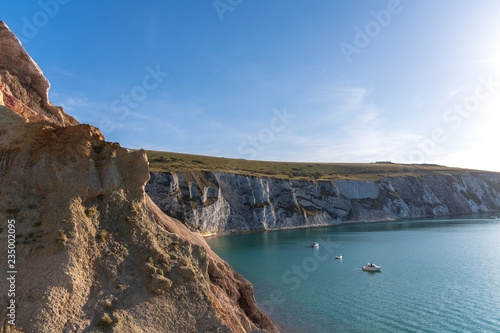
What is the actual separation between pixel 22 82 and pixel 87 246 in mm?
14672

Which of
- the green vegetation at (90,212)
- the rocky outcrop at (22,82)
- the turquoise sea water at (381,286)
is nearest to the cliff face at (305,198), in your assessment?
the turquoise sea water at (381,286)

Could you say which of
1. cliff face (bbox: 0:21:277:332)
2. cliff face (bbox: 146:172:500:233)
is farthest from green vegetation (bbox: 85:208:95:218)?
cliff face (bbox: 146:172:500:233)

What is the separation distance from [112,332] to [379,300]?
1220 inches

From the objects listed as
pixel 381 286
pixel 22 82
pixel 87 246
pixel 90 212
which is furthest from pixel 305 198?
pixel 87 246

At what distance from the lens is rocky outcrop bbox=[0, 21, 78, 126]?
1917cm

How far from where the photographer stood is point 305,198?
13800 centimetres

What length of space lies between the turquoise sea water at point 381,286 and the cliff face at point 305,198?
36.0 meters

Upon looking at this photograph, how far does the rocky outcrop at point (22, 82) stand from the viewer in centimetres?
1917

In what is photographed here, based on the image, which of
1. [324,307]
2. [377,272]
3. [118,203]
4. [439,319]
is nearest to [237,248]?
[377,272]

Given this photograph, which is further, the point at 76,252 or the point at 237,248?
the point at 237,248

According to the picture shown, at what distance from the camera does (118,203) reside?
16109 millimetres

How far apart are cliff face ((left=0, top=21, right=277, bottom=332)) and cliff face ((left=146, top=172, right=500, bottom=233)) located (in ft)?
264

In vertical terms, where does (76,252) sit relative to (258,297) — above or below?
above

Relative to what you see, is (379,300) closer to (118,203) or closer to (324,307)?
(324,307)
